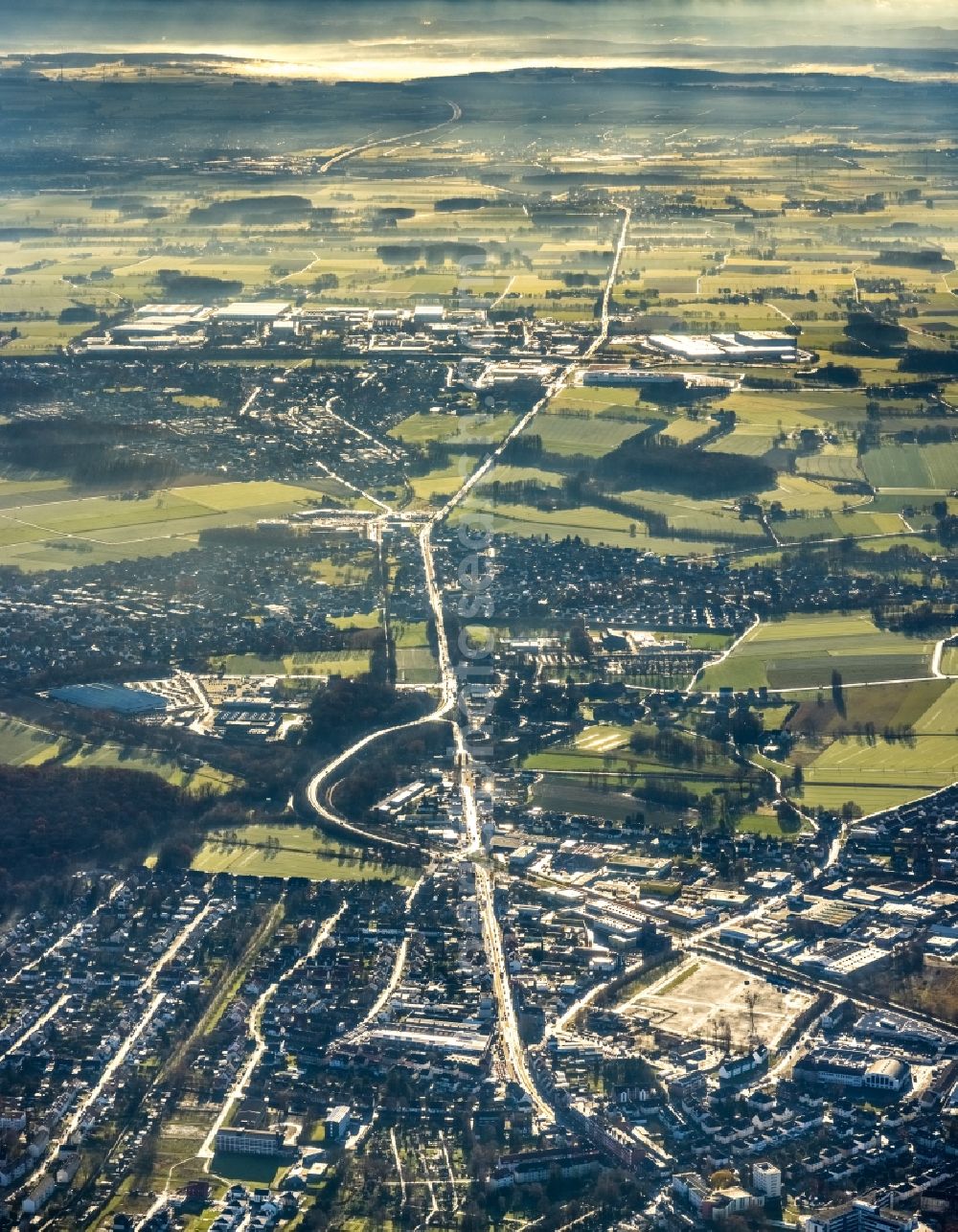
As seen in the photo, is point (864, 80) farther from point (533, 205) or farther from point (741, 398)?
point (741, 398)

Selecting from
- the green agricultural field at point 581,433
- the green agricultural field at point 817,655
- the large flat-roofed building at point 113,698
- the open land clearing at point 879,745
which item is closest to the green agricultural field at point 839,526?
the green agricultural field at point 817,655

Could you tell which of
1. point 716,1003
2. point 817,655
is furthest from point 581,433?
point 716,1003

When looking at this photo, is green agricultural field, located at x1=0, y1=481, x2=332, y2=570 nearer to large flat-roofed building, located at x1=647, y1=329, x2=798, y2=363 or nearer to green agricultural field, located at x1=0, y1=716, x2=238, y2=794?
green agricultural field, located at x1=0, y1=716, x2=238, y2=794

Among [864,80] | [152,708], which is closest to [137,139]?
[864,80]

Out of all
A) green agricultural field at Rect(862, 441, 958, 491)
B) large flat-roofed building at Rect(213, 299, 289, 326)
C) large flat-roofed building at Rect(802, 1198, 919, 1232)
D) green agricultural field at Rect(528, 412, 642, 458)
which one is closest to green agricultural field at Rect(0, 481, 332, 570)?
green agricultural field at Rect(528, 412, 642, 458)

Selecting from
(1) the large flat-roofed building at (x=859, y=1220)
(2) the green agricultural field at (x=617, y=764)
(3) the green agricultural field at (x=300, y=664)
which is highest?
(1) the large flat-roofed building at (x=859, y=1220)

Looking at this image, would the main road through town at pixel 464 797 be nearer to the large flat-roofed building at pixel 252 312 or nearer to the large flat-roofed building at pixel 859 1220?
the large flat-roofed building at pixel 859 1220
